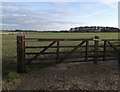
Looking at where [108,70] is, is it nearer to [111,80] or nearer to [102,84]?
[111,80]

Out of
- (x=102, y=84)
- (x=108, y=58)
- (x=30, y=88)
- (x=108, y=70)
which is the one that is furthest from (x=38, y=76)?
(x=108, y=58)

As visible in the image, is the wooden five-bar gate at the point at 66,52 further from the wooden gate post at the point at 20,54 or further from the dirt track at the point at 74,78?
the dirt track at the point at 74,78

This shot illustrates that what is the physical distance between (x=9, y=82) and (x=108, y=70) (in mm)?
4614

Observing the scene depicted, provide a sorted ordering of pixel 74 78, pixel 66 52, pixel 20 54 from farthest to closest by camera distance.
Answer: pixel 66 52, pixel 20 54, pixel 74 78

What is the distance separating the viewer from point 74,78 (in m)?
9.83

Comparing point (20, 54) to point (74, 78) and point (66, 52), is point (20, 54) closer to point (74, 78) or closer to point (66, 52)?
point (74, 78)

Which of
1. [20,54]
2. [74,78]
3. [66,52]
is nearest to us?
[74,78]

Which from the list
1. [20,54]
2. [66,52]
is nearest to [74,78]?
[20,54]

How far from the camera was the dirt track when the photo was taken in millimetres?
8625

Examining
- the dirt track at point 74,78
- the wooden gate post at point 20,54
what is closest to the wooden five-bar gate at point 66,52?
the wooden gate post at point 20,54

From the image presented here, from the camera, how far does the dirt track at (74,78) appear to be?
8.62 metres

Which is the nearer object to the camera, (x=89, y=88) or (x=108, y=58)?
(x=89, y=88)

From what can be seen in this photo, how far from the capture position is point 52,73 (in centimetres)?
1077

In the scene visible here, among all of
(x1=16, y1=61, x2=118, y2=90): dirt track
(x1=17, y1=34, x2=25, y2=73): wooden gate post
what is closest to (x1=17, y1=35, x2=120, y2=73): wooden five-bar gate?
(x1=17, y1=34, x2=25, y2=73): wooden gate post
